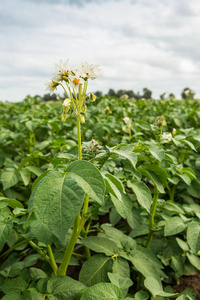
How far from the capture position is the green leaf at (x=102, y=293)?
1.23 m

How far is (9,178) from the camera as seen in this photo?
2572 millimetres

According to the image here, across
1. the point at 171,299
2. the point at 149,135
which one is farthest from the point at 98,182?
the point at 149,135

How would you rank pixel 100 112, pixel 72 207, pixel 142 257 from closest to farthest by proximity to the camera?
pixel 72 207 → pixel 142 257 → pixel 100 112

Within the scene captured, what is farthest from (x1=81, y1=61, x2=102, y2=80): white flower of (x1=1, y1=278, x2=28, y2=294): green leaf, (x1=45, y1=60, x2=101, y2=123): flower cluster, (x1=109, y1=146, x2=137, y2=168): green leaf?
(x1=1, y1=278, x2=28, y2=294): green leaf

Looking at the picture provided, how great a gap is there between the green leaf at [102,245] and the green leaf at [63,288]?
280 mm

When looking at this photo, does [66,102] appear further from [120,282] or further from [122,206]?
[120,282]

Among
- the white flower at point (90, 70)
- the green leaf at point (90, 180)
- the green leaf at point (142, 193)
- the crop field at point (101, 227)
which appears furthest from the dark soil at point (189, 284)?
the white flower at point (90, 70)

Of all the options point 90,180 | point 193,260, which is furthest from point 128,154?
point 193,260

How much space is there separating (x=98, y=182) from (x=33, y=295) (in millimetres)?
714

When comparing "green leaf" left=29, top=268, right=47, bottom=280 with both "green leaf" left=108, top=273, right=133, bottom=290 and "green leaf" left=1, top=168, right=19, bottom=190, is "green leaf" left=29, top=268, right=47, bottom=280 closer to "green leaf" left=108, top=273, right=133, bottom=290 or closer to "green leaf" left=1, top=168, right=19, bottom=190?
"green leaf" left=108, top=273, right=133, bottom=290

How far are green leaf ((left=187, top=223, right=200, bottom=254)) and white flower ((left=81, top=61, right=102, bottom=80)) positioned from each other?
1.05 meters

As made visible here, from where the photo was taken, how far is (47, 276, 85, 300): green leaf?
1390 millimetres

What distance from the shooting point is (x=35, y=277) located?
5.43 ft

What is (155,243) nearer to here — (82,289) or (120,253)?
(120,253)
